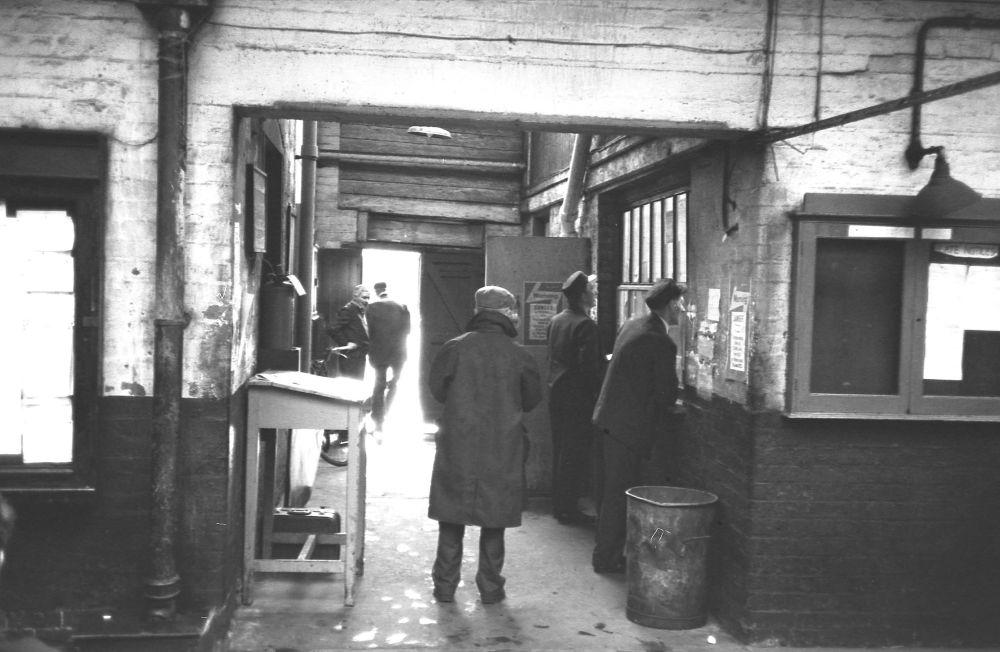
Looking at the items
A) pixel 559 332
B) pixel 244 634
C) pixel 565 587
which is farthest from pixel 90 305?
pixel 559 332

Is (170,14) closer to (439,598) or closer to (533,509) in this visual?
(439,598)

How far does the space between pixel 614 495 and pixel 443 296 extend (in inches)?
260

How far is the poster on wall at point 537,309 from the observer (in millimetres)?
8469

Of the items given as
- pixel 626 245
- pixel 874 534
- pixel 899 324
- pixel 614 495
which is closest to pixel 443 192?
pixel 626 245

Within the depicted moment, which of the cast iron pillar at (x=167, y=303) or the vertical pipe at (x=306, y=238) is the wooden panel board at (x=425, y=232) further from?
the cast iron pillar at (x=167, y=303)

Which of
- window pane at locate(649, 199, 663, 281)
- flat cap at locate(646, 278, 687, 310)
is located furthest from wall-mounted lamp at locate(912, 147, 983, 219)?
window pane at locate(649, 199, 663, 281)

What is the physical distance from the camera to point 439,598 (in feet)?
19.0

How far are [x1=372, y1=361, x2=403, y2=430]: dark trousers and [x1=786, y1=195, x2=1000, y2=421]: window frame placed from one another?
701 centimetres

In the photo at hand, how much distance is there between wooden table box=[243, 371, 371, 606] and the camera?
539cm

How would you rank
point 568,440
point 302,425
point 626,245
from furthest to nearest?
point 626,245 → point 568,440 → point 302,425

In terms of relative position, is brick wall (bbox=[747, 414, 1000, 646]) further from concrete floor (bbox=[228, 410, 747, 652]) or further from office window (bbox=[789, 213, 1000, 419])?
concrete floor (bbox=[228, 410, 747, 652])

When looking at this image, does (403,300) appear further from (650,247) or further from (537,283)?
(650,247)

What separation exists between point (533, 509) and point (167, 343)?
4.32 meters

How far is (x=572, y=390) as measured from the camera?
25.1ft
